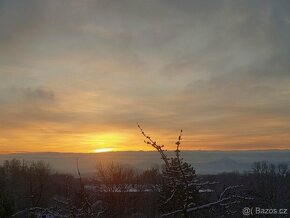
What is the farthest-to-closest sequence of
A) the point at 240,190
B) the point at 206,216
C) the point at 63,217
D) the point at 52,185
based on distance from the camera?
the point at 52,185 < the point at 206,216 < the point at 63,217 < the point at 240,190

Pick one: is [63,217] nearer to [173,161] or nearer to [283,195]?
[173,161]

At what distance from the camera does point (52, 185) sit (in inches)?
2788

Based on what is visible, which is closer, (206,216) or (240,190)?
(240,190)

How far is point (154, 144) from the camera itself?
353 centimetres

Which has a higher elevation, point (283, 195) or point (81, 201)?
point (81, 201)

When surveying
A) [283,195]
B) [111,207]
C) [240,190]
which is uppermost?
[240,190]

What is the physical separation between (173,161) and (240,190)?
756 millimetres

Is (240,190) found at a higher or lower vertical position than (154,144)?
lower

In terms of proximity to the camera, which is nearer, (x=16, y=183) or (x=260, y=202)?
(x=260, y=202)

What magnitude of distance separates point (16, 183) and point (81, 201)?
72218mm

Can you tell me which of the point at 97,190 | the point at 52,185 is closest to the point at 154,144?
the point at 97,190

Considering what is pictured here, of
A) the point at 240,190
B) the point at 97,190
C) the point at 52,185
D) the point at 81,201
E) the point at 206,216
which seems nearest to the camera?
the point at 240,190

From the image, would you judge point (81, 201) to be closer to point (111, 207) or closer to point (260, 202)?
point (111, 207)

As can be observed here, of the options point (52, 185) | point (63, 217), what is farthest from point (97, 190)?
point (52, 185)
